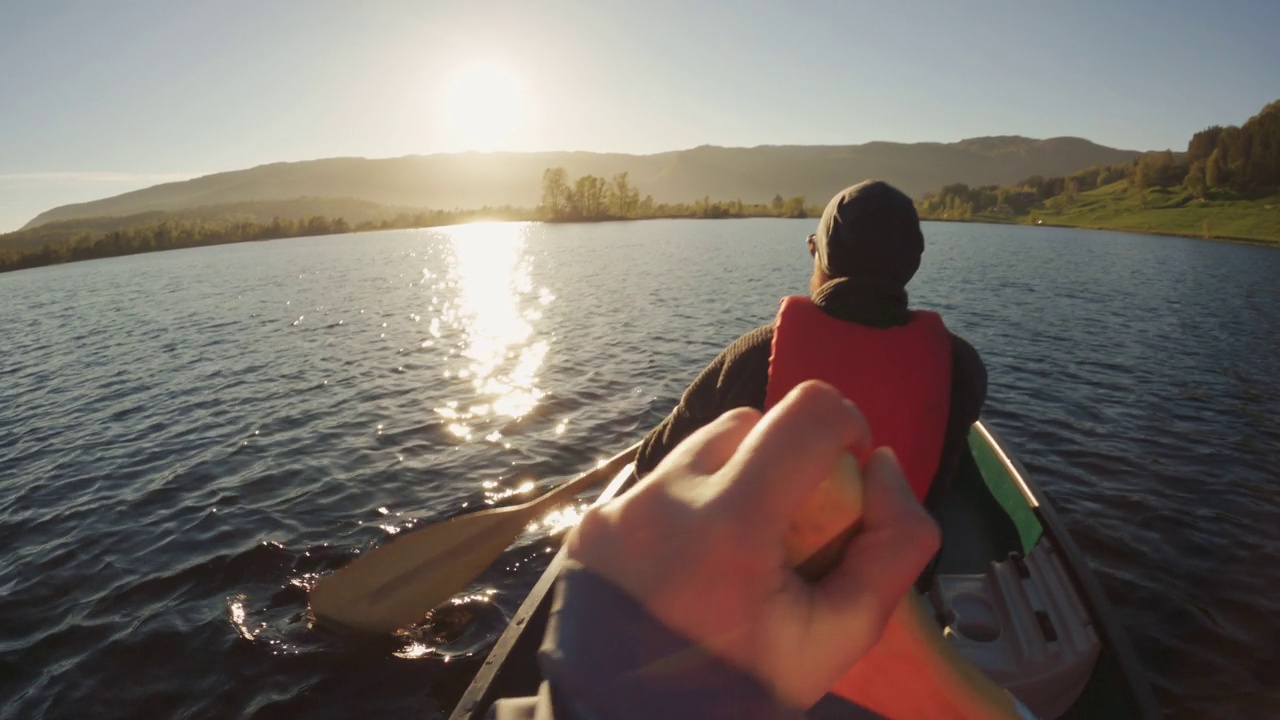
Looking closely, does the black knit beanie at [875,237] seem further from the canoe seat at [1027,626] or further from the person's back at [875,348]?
the canoe seat at [1027,626]

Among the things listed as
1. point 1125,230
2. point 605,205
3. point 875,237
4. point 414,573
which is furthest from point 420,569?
point 605,205

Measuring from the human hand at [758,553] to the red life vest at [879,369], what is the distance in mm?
2505

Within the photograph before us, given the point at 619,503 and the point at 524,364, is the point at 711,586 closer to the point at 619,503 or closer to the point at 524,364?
the point at 619,503

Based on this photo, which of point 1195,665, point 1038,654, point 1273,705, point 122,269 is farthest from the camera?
point 122,269

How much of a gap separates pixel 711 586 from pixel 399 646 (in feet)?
21.1

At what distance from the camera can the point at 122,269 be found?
45.6 metres

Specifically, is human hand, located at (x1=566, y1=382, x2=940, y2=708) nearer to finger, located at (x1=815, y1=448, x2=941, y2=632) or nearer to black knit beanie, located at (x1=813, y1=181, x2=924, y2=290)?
finger, located at (x1=815, y1=448, x2=941, y2=632)

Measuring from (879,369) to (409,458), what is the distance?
8.63 m

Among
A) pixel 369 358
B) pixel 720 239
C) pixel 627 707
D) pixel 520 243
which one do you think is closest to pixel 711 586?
pixel 627 707

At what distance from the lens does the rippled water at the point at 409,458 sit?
6.00 meters

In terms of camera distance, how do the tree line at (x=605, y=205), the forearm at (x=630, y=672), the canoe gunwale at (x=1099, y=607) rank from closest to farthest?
the forearm at (x=630, y=672) → the canoe gunwale at (x=1099, y=607) → the tree line at (x=605, y=205)

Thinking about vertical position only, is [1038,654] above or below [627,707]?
below

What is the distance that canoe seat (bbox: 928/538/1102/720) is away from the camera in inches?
163

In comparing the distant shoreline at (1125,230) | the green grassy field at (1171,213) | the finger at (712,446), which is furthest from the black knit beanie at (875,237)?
the green grassy field at (1171,213)
